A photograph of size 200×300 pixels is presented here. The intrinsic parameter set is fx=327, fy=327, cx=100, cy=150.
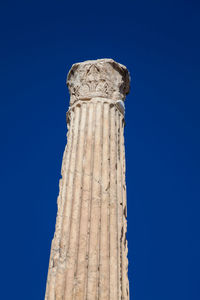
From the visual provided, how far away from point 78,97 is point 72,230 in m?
3.92

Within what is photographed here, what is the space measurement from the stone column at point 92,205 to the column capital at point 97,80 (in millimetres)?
32

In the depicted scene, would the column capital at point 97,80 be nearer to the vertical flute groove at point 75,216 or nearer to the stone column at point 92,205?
the stone column at point 92,205

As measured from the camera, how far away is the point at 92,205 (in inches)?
257

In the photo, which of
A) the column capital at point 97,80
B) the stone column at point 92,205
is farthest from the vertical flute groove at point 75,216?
the column capital at point 97,80

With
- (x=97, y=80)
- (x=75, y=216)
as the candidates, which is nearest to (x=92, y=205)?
(x=75, y=216)

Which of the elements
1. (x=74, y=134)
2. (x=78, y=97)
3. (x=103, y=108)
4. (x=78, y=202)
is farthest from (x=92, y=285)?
(x=78, y=97)

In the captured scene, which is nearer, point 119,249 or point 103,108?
point 119,249

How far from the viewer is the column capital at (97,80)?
880cm

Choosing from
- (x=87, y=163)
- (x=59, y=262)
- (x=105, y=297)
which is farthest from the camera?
(x=87, y=163)

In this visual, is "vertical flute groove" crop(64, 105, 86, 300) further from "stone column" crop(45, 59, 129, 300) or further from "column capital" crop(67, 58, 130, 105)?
"column capital" crop(67, 58, 130, 105)

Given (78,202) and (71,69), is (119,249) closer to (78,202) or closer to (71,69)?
(78,202)

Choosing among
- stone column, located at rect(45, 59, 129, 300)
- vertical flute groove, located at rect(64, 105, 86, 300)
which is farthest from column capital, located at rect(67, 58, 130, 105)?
vertical flute groove, located at rect(64, 105, 86, 300)

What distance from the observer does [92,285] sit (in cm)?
566

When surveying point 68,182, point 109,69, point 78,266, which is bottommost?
point 78,266
